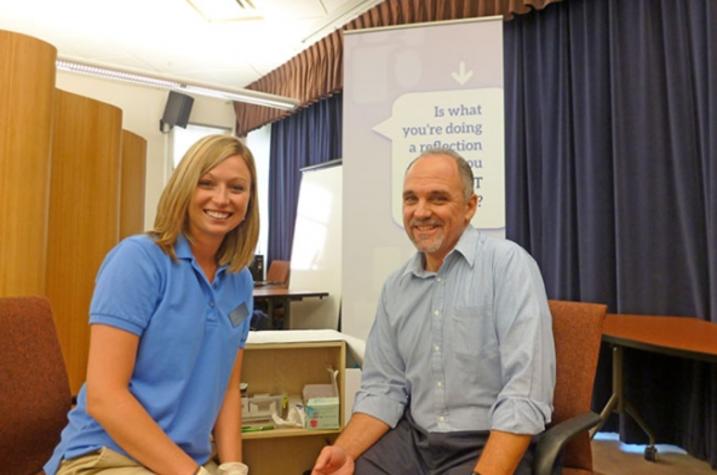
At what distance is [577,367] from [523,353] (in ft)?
0.82

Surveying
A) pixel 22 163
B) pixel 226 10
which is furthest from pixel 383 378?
pixel 226 10

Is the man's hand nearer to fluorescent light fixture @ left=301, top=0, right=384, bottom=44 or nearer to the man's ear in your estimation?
the man's ear

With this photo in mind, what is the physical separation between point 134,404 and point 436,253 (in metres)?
0.91

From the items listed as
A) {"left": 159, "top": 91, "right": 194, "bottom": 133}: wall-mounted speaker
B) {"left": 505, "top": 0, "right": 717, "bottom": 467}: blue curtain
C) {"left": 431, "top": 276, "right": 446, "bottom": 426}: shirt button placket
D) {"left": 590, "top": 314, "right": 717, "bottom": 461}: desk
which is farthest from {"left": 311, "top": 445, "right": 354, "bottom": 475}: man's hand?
{"left": 159, "top": 91, "right": 194, "bottom": 133}: wall-mounted speaker

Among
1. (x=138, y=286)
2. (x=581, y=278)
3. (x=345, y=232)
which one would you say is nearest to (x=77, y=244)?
(x=345, y=232)

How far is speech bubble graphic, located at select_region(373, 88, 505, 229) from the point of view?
2568mm

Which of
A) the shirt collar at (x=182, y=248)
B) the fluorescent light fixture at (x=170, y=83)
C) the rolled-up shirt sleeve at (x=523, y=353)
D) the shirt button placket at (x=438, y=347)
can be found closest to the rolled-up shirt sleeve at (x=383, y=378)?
the shirt button placket at (x=438, y=347)

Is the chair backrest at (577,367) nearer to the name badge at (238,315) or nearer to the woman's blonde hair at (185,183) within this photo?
the name badge at (238,315)

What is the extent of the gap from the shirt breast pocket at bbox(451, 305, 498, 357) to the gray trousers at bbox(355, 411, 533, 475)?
0.22 metres

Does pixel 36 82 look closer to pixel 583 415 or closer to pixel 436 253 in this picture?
pixel 436 253

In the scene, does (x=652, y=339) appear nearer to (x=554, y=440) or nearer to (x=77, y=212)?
(x=554, y=440)

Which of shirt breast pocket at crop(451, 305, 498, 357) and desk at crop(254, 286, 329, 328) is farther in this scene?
desk at crop(254, 286, 329, 328)

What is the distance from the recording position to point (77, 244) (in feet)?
9.19

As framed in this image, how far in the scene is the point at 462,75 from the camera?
2668 mm
